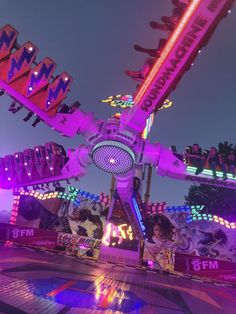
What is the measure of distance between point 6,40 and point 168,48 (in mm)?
4485

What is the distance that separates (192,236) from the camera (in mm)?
23547

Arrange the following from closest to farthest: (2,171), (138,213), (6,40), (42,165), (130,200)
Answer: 1. (6,40)
2. (130,200)
3. (138,213)
4. (42,165)
5. (2,171)

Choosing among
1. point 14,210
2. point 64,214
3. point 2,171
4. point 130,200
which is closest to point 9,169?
point 2,171

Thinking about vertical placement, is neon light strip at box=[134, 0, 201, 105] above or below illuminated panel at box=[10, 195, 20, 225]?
above

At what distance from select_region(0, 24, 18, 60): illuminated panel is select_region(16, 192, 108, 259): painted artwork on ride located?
56.4ft

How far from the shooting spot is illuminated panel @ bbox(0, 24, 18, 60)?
8.22 meters

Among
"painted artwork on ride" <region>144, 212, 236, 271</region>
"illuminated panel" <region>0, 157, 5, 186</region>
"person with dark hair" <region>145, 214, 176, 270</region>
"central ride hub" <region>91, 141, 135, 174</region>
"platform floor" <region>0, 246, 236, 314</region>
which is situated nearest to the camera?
"platform floor" <region>0, 246, 236, 314</region>

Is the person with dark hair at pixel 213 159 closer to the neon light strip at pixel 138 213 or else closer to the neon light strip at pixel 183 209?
the neon light strip at pixel 138 213

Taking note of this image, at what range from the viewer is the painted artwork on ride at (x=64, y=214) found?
24234 millimetres

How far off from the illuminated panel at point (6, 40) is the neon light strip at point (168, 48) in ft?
11.5

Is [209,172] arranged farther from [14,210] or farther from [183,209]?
[14,210]

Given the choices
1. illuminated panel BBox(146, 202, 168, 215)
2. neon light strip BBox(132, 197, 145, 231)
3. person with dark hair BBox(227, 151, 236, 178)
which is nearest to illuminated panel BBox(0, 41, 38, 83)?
neon light strip BBox(132, 197, 145, 231)

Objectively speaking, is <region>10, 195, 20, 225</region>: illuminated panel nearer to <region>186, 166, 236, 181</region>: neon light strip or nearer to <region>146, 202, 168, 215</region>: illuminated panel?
<region>146, 202, 168, 215</region>: illuminated panel

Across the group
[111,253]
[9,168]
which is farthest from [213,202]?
[9,168]
